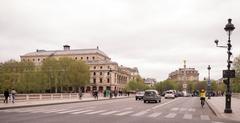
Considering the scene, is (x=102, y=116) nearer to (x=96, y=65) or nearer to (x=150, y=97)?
(x=150, y=97)

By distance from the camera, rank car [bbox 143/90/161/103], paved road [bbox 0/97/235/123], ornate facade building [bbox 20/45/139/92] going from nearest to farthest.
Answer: paved road [bbox 0/97/235/123]
car [bbox 143/90/161/103]
ornate facade building [bbox 20/45/139/92]

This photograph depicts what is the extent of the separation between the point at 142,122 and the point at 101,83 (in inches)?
5547

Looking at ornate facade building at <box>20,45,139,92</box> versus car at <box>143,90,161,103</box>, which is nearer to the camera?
car at <box>143,90,161,103</box>

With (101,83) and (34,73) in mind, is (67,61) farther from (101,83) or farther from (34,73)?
(101,83)

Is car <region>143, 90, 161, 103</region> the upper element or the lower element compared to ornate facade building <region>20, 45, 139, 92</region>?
lower

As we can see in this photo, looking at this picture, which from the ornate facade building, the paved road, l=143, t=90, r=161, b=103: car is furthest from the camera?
the ornate facade building

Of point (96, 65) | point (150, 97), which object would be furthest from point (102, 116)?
point (96, 65)

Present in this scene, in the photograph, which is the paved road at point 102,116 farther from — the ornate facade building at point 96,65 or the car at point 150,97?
the ornate facade building at point 96,65

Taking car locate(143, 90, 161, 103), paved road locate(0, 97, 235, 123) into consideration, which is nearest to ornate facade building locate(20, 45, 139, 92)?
car locate(143, 90, 161, 103)

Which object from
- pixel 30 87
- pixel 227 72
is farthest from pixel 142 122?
pixel 30 87

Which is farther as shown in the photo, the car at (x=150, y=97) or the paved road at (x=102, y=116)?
the car at (x=150, y=97)

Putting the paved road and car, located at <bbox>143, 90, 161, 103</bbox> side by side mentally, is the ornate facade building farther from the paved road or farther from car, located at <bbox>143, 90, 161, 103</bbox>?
the paved road

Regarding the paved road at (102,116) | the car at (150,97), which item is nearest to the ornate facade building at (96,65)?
the car at (150,97)

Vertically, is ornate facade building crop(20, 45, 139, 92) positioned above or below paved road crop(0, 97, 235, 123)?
above
